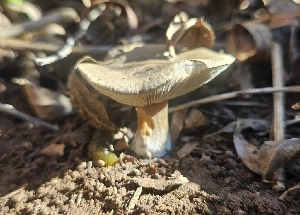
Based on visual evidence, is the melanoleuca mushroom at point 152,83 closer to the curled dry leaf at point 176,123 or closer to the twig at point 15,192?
the curled dry leaf at point 176,123

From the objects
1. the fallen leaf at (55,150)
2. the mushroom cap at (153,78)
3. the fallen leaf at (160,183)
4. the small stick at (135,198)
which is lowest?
the small stick at (135,198)

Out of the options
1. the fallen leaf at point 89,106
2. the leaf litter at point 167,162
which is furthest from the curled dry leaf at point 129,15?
the fallen leaf at point 89,106

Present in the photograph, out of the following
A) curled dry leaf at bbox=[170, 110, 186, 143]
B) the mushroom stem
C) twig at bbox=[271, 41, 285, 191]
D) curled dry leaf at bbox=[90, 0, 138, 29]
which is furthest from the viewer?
curled dry leaf at bbox=[90, 0, 138, 29]

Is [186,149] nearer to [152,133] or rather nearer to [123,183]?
[152,133]

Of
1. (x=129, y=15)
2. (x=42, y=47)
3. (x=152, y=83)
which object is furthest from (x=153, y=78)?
(x=129, y=15)

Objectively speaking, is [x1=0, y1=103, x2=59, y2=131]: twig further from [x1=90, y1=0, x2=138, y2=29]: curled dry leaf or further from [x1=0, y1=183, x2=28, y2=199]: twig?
[x1=90, y1=0, x2=138, y2=29]: curled dry leaf

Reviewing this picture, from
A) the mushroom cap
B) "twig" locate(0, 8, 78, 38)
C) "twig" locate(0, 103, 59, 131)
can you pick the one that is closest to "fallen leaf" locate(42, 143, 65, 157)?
"twig" locate(0, 103, 59, 131)

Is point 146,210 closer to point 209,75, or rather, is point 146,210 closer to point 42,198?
point 42,198

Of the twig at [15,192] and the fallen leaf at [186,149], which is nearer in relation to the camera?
the twig at [15,192]
